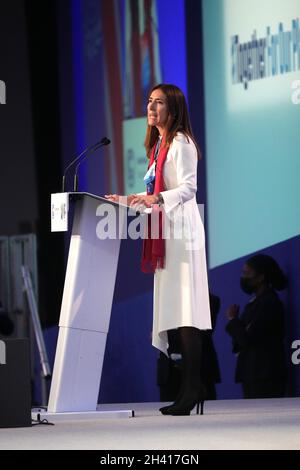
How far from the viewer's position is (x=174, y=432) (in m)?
3.75

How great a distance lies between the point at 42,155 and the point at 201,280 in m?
3.26

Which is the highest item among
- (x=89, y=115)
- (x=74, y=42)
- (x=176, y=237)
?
(x=74, y=42)

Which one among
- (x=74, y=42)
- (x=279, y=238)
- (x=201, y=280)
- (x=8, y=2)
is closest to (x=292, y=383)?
(x=279, y=238)

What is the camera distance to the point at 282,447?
309 cm

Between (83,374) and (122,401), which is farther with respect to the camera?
(122,401)

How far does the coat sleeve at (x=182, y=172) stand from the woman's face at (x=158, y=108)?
0.12 metres

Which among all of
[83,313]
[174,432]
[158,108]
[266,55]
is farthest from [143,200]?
[266,55]

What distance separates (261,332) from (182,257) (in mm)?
1935

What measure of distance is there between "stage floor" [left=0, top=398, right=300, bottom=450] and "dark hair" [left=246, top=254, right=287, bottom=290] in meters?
1.42

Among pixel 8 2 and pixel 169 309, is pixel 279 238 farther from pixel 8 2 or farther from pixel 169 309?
pixel 8 2

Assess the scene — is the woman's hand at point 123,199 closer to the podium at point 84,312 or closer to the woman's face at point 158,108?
the podium at point 84,312

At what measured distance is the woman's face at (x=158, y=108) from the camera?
4633 mm
